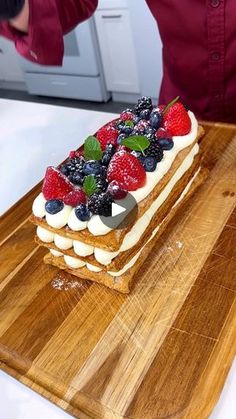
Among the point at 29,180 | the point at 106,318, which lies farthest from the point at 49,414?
the point at 29,180

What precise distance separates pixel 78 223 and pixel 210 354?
36 cm

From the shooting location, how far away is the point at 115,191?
86 cm

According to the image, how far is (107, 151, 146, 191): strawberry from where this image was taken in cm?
89

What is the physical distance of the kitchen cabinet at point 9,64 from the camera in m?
3.75

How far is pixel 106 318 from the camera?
2.74ft

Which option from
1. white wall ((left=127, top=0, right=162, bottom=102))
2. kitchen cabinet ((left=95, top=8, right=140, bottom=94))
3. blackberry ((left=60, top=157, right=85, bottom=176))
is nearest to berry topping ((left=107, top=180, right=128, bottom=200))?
blackberry ((left=60, top=157, right=85, bottom=176))

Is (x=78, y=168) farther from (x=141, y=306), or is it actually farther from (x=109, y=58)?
(x=109, y=58)

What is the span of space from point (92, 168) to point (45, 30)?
524mm

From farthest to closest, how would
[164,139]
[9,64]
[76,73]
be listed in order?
[9,64] → [76,73] → [164,139]

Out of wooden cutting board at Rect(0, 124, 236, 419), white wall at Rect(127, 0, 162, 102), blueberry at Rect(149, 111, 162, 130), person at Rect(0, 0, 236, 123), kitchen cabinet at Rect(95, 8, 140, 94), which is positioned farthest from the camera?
kitchen cabinet at Rect(95, 8, 140, 94)

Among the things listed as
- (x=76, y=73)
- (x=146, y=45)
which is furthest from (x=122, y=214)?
(x=76, y=73)

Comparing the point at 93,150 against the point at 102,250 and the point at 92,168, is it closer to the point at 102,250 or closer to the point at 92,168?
the point at 92,168

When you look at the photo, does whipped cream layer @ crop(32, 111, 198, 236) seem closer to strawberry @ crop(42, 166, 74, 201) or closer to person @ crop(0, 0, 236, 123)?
strawberry @ crop(42, 166, 74, 201)

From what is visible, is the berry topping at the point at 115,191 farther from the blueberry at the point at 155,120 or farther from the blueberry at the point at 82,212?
the blueberry at the point at 155,120
